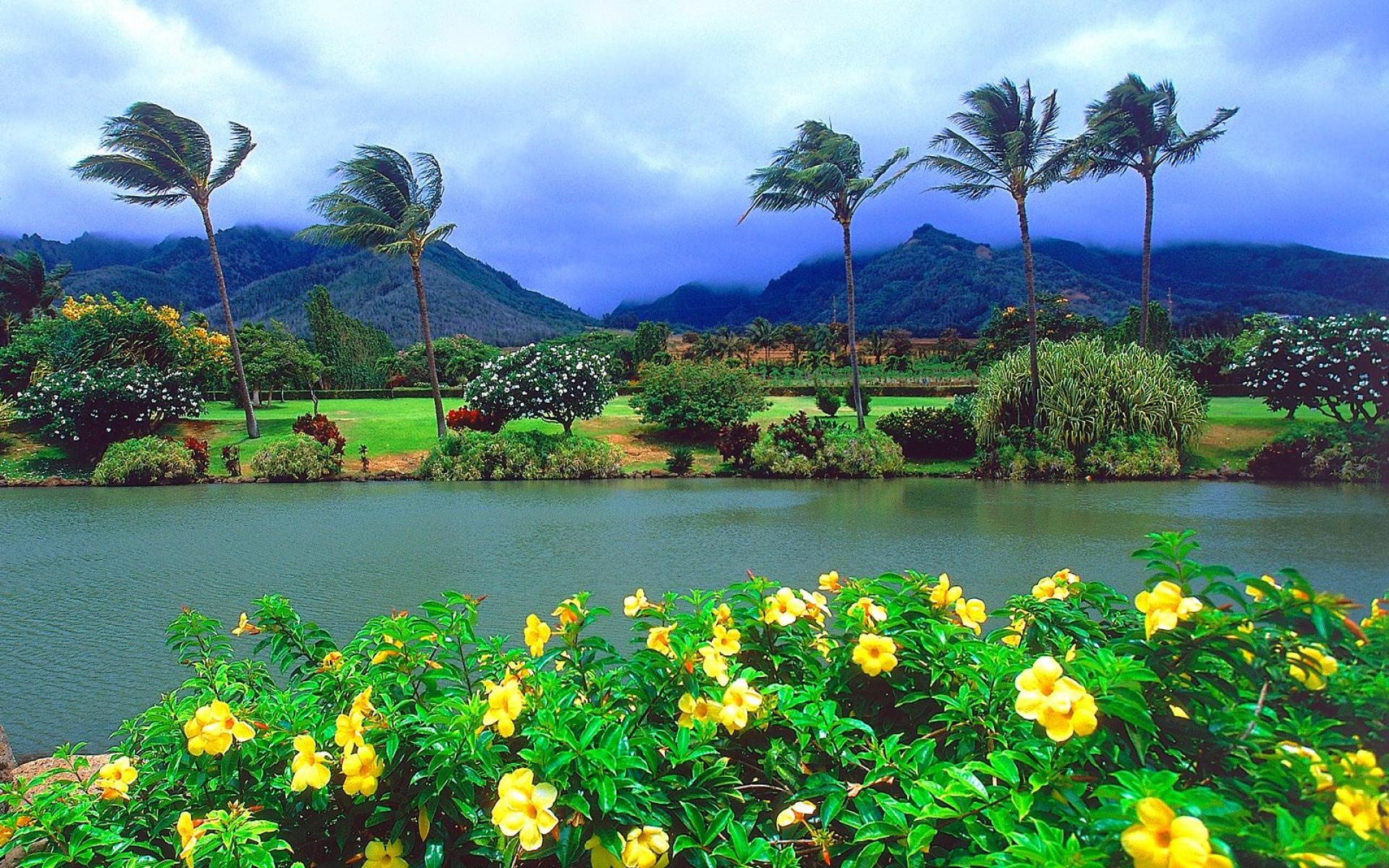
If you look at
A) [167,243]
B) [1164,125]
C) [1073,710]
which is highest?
[167,243]

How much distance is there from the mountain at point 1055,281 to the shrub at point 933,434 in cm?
4245

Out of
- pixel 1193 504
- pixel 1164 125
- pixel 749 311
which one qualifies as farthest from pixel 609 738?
pixel 749 311

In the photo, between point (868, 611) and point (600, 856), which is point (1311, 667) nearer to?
point (868, 611)

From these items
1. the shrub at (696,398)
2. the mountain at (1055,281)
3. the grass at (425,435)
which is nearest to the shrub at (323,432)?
the grass at (425,435)

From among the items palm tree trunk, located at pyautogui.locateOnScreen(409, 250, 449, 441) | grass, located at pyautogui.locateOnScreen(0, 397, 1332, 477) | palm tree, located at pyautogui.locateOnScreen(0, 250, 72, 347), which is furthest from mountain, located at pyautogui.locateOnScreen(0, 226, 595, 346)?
palm tree trunk, located at pyautogui.locateOnScreen(409, 250, 449, 441)

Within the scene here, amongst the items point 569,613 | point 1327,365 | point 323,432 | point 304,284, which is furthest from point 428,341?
point 304,284

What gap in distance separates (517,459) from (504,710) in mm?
14077

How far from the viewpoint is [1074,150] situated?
1461cm

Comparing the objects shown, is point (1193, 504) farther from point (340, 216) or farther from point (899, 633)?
point (340, 216)

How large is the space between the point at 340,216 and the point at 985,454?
47.1ft

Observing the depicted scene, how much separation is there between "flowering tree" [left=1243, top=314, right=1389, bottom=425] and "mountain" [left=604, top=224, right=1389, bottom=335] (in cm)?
3971

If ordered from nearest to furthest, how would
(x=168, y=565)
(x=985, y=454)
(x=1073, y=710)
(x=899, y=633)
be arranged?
(x=1073, y=710), (x=899, y=633), (x=168, y=565), (x=985, y=454)

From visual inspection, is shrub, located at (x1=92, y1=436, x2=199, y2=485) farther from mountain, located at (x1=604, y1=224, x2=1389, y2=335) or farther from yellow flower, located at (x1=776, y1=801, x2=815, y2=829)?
mountain, located at (x1=604, y1=224, x2=1389, y2=335)

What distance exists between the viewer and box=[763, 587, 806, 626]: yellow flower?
67.2 inches
